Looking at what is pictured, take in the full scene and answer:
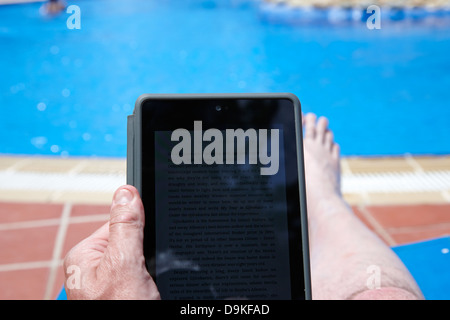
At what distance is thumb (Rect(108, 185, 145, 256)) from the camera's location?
66cm

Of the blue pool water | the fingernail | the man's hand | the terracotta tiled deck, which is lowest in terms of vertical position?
the man's hand

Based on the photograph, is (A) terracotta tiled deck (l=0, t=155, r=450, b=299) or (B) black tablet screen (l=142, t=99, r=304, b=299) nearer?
(B) black tablet screen (l=142, t=99, r=304, b=299)

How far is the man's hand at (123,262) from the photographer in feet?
2.15

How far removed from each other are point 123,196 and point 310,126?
1.40m

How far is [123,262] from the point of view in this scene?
653 millimetres

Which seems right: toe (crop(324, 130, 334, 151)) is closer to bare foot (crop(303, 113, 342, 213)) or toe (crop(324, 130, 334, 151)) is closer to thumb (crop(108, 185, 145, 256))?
bare foot (crop(303, 113, 342, 213))

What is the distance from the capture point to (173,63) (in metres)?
4.92

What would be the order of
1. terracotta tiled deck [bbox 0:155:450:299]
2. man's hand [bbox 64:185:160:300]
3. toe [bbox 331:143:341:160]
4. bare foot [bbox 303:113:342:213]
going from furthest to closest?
1. toe [bbox 331:143:341:160]
2. terracotta tiled deck [bbox 0:155:450:299]
3. bare foot [bbox 303:113:342:213]
4. man's hand [bbox 64:185:160:300]

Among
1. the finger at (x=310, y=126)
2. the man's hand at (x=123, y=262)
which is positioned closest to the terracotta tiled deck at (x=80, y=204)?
the finger at (x=310, y=126)

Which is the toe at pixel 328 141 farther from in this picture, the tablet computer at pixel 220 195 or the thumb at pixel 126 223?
the thumb at pixel 126 223

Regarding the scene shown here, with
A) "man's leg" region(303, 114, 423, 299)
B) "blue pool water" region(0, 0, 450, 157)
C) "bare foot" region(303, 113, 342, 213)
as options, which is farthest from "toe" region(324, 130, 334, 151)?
"blue pool water" region(0, 0, 450, 157)

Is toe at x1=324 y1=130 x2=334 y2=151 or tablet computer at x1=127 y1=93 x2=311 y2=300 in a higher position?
toe at x1=324 y1=130 x2=334 y2=151

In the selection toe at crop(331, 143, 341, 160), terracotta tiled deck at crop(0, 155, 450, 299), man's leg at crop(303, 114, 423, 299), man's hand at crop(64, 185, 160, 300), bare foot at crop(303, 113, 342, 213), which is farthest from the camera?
toe at crop(331, 143, 341, 160)

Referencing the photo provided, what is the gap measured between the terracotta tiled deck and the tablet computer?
1022mm
